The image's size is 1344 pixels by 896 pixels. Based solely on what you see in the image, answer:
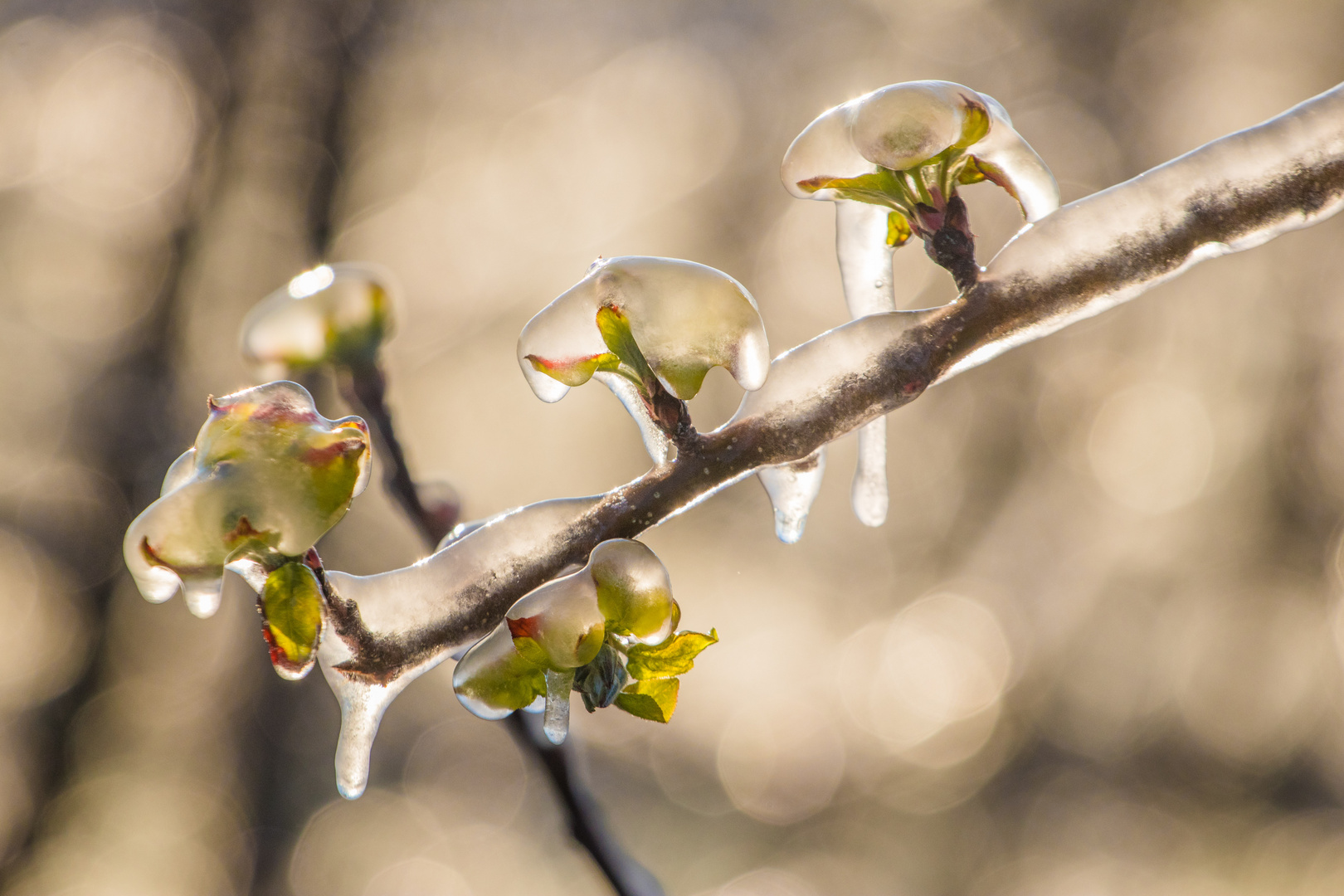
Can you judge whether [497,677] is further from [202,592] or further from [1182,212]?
[1182,212]

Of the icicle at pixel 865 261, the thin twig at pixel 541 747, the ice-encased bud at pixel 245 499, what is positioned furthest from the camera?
the thin twig at pixel 541 747

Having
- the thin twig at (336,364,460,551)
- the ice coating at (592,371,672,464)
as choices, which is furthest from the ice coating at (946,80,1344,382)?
the thin twig at (336,364,460,551)

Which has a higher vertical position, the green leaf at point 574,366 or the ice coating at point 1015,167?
the ice coating at point 1015,167

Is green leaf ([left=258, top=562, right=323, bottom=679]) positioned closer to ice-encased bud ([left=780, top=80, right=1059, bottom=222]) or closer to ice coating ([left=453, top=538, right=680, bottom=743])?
ice coating ([left=453, top=538, right=680, bottom=743])

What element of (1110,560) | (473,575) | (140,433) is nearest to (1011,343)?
(473,575)

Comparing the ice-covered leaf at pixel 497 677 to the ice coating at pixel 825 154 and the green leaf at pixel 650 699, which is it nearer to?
the green leaf at pixel 650 699

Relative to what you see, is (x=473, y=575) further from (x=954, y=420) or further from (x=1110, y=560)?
(x=1110, y=560)

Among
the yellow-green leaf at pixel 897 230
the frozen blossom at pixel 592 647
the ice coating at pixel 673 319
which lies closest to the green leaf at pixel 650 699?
the frozen blossom at pixel 592 647
